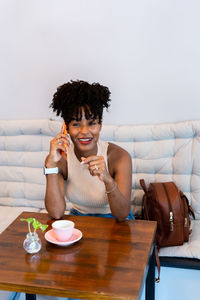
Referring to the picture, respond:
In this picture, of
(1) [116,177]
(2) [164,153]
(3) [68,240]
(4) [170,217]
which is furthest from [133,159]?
(3) [68,240]

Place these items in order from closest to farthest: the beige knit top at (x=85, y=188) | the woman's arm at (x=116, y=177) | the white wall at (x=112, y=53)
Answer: the woman's arm at (x=116, y=177)
the beige knit top at (x=85, y=188)
the white wall at (x=112, y=53)

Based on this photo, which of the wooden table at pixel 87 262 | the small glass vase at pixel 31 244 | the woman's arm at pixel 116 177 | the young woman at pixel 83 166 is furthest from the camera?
the young woman at pixel 83 166

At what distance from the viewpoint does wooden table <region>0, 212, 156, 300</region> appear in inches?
43.4

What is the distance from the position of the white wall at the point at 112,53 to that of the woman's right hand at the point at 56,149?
838 millimetres

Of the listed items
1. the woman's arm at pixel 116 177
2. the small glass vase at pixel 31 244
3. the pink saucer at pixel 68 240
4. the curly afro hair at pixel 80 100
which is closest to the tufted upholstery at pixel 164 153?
the woman's arm at pixel 116 177

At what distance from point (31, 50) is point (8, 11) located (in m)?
0.30

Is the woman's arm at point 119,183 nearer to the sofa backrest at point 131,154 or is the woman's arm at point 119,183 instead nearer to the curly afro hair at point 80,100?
the curly afro hair at point 80,100

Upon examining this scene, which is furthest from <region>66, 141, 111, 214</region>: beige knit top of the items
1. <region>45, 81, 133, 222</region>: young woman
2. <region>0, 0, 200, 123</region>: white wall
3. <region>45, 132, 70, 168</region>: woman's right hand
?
<region>0, 0, 200, 123</region>: white wall

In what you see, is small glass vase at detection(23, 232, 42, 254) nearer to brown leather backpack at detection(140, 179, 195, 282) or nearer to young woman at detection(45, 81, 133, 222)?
young woman at detection(45, 81, 133, 222)

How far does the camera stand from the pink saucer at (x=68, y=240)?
1.35 m

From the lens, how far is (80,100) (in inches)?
65.1

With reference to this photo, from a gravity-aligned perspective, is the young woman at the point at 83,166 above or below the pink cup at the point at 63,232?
above

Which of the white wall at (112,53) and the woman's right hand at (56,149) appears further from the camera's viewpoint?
the white wall at (112,53)

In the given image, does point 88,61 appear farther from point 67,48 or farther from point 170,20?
point 170,20
